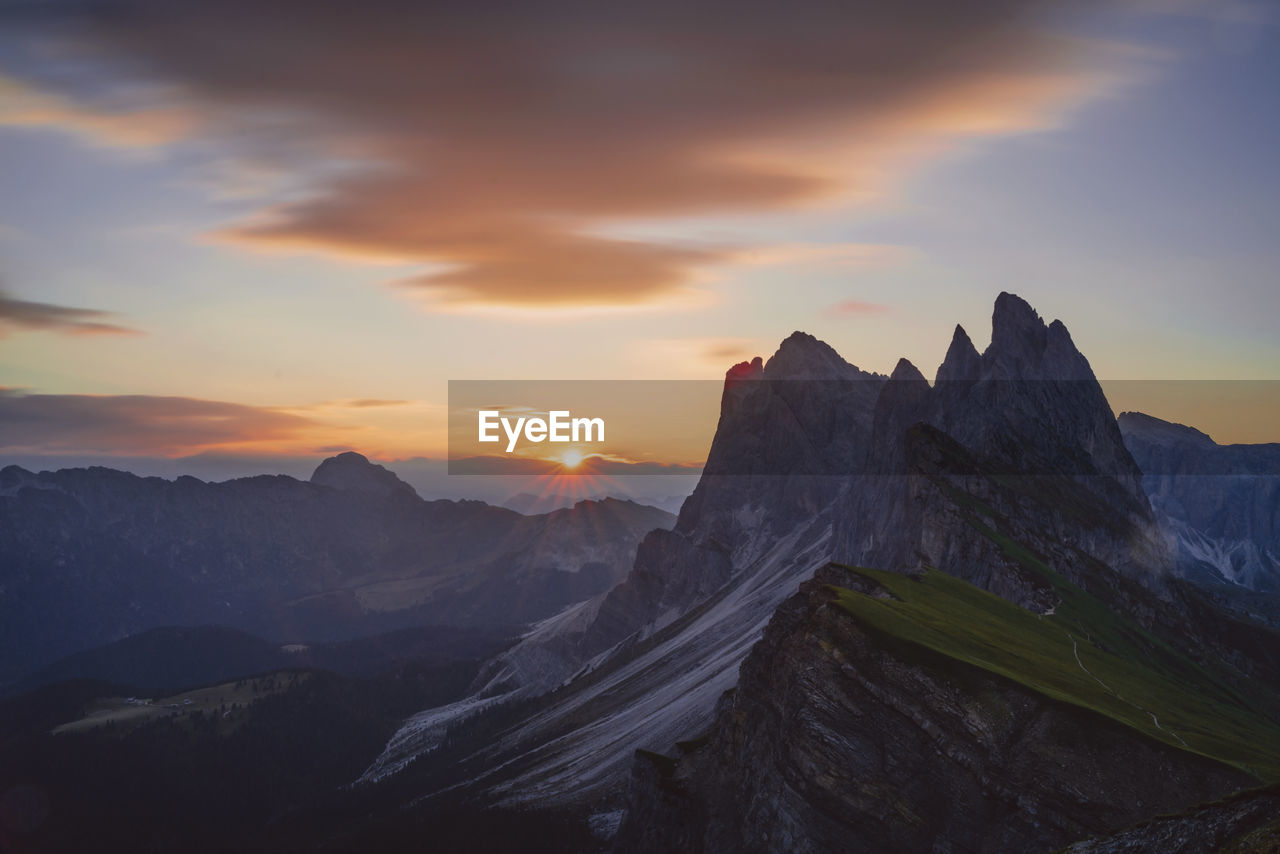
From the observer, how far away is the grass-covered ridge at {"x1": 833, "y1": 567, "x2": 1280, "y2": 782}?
3002 inches

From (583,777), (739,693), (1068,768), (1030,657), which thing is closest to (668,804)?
(739,693)

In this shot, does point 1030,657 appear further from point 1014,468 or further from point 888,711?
point 1014,468

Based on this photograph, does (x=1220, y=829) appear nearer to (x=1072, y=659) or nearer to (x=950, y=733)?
(x=950, y=733)

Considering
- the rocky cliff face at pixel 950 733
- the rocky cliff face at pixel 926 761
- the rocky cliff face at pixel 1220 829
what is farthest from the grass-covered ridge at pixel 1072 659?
the rocky cliff face at pixel 1220 829

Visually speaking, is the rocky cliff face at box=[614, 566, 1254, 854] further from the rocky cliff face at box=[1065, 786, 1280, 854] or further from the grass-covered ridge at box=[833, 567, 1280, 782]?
the rocky cliff face at box=[1065, 786, 1280, 854]

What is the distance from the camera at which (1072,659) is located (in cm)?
9444

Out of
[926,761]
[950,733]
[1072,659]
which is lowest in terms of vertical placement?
[926,761]

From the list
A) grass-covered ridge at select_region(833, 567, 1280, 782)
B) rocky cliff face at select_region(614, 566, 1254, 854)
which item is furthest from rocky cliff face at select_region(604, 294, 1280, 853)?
grass-covered ridge at select_region(833, 567, 1280, 782)

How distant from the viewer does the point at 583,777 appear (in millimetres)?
190125

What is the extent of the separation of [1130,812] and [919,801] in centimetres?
1399

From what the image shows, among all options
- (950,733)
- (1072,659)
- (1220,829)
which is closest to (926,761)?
(950,733)

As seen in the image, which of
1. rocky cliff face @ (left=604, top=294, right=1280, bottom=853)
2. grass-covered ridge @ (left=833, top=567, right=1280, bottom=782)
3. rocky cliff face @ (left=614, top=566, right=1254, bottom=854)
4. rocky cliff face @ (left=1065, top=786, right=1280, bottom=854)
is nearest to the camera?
rocky cliff face @ (left=1065, top=786, right=1280, bottom=854)

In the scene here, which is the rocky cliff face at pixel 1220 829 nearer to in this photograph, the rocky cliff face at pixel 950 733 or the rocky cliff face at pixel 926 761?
the rocky cliff face at pixel 950 733

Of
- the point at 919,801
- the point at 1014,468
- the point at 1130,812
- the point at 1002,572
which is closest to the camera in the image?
the point at 1130,812
